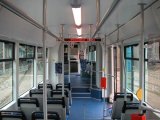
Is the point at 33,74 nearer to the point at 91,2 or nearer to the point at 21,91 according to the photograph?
the point at 21,91

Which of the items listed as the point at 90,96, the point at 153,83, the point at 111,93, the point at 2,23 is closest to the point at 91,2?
the point at 2,23

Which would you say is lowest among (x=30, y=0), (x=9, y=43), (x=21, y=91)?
(x=21, y=91)

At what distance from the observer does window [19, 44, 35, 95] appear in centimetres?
705

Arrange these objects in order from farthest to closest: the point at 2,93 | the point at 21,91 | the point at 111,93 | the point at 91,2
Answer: the point at 111,93 → the point at 21,91 → the point at 2,93 → the point at 91,2

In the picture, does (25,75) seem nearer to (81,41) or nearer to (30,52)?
(30,52)

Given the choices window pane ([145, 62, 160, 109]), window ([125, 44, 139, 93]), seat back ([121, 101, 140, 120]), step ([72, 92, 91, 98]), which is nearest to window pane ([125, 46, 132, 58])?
window ([125, 44, 139, 93])

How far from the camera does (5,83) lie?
5820 millimetres

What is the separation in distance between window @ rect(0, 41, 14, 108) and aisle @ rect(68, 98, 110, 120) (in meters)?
2.34

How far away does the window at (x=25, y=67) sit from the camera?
23.1 feet

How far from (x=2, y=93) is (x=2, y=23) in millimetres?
2236

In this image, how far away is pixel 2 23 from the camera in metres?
3.86

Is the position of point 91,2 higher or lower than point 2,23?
higher

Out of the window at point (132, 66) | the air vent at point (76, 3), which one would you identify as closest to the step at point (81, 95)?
the window at point (132, 66)

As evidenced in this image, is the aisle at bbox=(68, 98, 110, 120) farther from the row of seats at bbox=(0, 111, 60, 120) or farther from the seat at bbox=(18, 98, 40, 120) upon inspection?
the row of seats at bbox=(0, 111, 60, 120)
